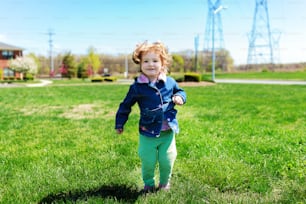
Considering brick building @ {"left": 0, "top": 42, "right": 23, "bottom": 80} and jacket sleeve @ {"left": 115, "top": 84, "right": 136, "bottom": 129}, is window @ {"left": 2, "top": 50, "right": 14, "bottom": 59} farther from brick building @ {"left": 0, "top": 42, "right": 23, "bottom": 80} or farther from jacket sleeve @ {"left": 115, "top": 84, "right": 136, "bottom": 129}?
jacket sleeve @ {"left": 115, "top": 84, "right": 136, "bottom": 129}

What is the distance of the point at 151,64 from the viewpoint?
2707 millimetres

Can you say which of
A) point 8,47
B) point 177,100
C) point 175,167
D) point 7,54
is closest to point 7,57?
point 7,54

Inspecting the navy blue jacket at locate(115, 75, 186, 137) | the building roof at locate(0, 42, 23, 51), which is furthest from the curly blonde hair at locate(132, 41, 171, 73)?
the building roof at locate(0, 42, 23, 51)

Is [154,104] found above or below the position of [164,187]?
above

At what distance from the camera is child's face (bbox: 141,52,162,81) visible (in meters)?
2.71

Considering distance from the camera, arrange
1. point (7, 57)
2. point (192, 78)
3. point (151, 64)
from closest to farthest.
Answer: point (151, 64) < point (192, 78) < point (7, 57)

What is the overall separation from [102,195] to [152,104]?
0.93m

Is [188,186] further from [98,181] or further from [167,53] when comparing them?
[167,53]

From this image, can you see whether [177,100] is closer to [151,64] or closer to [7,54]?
[151,64]

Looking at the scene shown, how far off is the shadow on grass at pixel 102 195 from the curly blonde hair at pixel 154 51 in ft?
3.78

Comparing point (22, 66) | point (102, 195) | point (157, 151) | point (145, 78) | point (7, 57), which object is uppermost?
point (7, 57)

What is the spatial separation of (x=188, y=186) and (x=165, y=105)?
840mm

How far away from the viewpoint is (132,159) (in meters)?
3.94

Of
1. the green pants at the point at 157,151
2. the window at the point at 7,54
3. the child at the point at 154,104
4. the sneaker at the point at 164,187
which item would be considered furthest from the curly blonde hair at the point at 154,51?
the window at the point at 7,54
